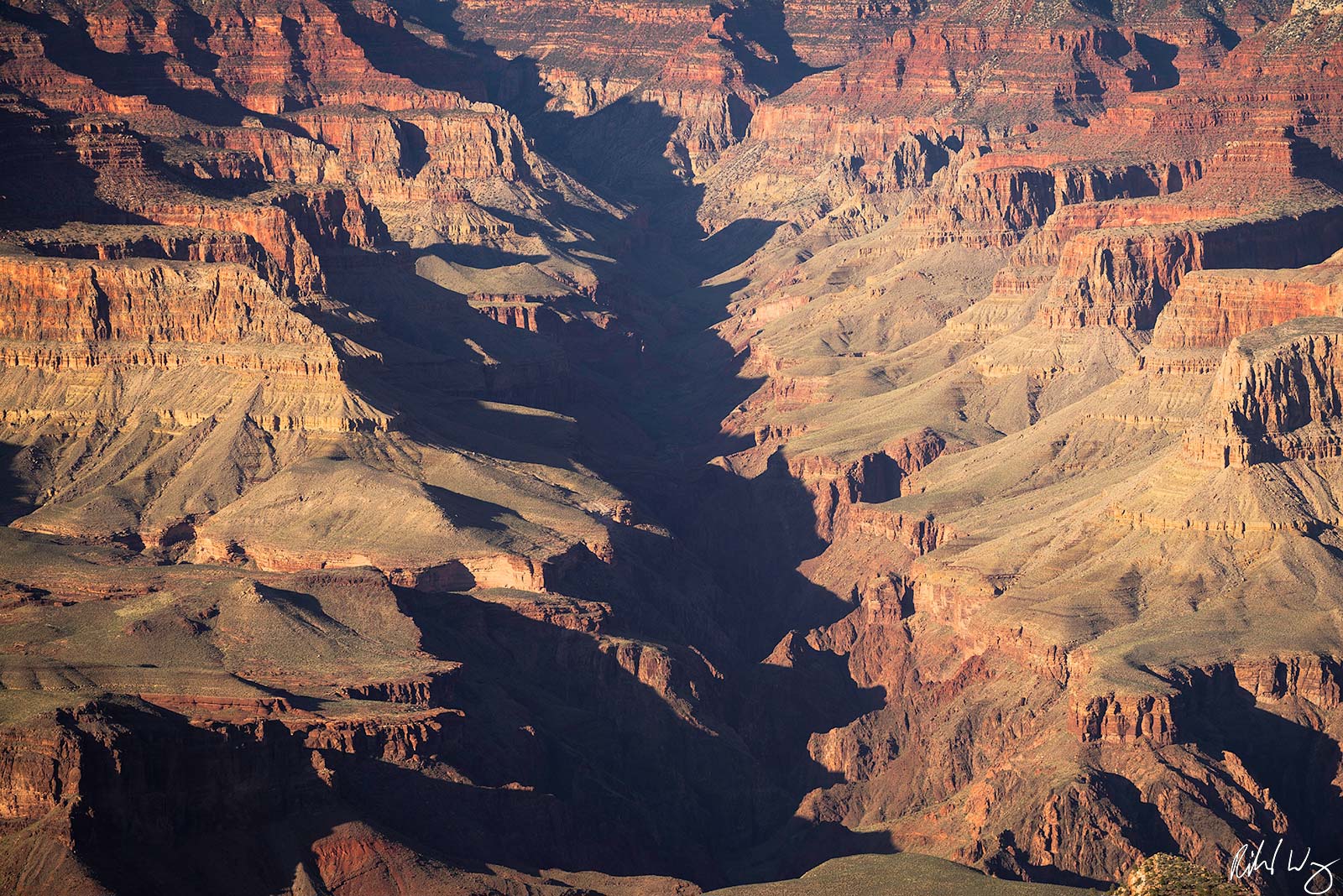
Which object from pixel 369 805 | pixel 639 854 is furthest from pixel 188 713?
pixel 639 854

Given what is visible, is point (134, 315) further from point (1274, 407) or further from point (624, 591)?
point (1274, 407)

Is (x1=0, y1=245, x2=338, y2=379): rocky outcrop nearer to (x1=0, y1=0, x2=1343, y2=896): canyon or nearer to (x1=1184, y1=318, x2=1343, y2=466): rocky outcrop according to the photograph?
(x1=0, y1=0, x2=1343, y2=896): canyon

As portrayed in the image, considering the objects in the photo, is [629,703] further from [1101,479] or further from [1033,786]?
[1101,479]
